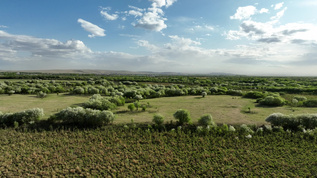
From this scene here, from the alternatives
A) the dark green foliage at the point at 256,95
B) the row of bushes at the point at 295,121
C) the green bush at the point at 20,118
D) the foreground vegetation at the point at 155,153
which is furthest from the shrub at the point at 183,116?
the dark green foliage at the point at 256,95

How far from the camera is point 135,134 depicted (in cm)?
1285

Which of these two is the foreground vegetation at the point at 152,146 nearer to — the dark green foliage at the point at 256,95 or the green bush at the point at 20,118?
the green bush at the point at 20,118

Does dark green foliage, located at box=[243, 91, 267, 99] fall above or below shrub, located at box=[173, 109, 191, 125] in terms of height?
above

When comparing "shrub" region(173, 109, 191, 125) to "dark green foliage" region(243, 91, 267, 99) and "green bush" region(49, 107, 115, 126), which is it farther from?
"dark green foliage" region(243, 91, 267, 99)

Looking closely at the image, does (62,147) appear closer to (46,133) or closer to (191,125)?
(46,133)

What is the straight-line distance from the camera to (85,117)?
14.8m

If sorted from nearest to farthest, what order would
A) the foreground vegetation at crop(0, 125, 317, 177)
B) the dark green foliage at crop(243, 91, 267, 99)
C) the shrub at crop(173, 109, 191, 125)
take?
the foreground vegetation at crop(0, 125, 317, 177) → the shrub at crop(173, 109, 191, 125) → the dark green foliage at crop(243, 91, 267, 99)

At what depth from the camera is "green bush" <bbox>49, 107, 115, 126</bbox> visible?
14.6 meters

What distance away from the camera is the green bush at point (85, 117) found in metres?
14.6

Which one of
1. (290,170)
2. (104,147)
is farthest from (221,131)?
(104,147)

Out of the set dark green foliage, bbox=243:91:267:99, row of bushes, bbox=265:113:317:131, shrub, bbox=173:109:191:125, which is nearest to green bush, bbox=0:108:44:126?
shrub, bbox=173:109:191:125

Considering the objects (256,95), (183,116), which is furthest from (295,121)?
(256,95)

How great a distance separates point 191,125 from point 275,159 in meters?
6.70

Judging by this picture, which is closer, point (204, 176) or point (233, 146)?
point (204, 176)
